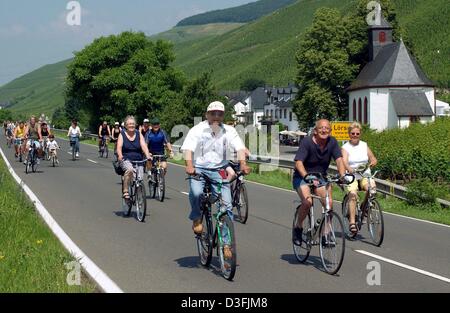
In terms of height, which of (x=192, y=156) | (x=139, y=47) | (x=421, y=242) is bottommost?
(x=421, y=242)

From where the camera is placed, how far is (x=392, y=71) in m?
89.5

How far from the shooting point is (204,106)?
51750 mm

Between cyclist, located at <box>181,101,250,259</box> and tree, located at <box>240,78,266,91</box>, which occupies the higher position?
tree, located at <box>240,78,266,91</box>

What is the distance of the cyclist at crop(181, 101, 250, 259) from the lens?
9.09 meters

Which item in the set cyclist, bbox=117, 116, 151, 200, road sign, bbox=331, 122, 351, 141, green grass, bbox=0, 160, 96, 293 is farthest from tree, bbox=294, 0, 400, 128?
green grass, bbox=0, 160, 96, 293

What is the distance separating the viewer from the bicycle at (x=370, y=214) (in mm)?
11492

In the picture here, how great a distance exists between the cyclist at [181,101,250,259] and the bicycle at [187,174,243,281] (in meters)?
0.06

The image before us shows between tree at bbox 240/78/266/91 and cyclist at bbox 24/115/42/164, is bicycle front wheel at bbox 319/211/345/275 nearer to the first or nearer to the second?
cyclist at bbox 24/115/42/164

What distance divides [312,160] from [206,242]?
1.71 m

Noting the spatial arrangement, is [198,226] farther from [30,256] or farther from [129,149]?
[129,149]

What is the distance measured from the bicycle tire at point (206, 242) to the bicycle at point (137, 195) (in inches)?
183

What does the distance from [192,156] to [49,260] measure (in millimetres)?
2031
